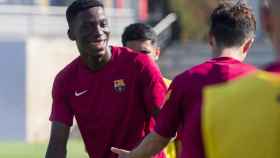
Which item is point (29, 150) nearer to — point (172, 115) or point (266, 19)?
point (172, 115)

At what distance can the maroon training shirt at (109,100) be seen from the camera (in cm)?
681

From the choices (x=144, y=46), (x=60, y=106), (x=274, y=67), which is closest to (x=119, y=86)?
(x=60, y=106)

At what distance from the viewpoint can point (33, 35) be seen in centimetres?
2458

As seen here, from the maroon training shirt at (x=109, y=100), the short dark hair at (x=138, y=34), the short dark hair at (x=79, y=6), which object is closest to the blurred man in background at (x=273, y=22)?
the maroon training shirt at (x=109, y=100)

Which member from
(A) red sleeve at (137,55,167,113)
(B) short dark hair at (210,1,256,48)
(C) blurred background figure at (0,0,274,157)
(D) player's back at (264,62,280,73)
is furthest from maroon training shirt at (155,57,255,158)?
(C) blurred background figure at (0,0,274,157)

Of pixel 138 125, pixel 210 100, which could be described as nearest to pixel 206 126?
pixel 210 100

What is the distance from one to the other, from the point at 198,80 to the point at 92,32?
2116 mm

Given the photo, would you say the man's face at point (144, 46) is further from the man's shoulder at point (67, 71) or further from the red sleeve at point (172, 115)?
the red sleeve at point (172, 115)

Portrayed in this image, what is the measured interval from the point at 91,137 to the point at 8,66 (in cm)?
1775

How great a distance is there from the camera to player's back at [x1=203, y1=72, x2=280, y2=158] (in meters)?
3.19

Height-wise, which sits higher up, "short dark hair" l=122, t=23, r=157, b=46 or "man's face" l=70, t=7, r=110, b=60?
"man's face" l=70, t=7, r=110, b=60

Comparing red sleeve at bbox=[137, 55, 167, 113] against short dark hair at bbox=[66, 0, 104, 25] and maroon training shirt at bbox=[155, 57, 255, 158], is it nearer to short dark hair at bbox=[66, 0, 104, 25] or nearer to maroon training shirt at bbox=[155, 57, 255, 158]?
short dark hair at bbox=[66, 0, 104, 25]

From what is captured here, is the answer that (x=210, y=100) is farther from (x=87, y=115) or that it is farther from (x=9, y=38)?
(x=9, y=38)

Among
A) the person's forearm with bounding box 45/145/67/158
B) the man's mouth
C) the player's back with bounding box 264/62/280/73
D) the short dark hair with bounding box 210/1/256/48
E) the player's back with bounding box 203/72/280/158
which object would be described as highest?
the player's back with bounding box 264/62/280/73
